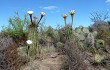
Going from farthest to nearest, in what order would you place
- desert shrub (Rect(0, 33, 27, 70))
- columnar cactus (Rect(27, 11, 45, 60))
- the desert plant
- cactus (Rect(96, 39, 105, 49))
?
cactus (Rect(96, 39, 105, 49)) → columnar cactus (Rect(27, 11, 45, 60)) → the desert plant → desert shrub (Rect(0, 33, 27, 70))

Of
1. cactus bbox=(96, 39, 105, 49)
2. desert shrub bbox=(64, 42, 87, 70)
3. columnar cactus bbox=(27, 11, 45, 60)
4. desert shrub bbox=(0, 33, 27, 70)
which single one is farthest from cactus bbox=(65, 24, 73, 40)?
desert shrub bbox=(0, 33, 27, 70)

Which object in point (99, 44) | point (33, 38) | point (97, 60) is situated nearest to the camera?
point (97, 60)

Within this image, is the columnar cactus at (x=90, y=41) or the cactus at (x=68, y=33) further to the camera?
the cactus at (x=68, y=33)

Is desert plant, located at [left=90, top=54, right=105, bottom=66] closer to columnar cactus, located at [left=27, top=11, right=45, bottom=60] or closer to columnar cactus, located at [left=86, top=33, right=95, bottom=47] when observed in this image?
columnar cactus, located at [left=86, top=33, right=95, bottom=47]

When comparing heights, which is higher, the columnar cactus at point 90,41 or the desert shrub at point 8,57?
the columnar cactus at point 90,41

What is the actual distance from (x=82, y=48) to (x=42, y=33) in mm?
2109

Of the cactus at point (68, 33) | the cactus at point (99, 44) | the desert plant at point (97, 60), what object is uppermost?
the cactus at point (68, 33)

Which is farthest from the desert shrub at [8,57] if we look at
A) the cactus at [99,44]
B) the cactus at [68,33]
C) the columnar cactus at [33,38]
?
the cactus at [99,44]

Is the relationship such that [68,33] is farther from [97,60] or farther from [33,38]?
[97,60]

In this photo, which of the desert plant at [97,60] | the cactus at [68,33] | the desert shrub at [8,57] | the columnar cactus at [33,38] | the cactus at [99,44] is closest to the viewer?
the desert shrub at [8,57]

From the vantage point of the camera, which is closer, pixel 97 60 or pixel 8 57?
pixel 8 57

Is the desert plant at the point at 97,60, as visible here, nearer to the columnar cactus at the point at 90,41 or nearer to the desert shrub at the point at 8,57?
the columnar cactus at the point at 90,41

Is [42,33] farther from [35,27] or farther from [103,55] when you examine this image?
[103,55]

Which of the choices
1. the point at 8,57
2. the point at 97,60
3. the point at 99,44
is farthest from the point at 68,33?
the point at 8,57
